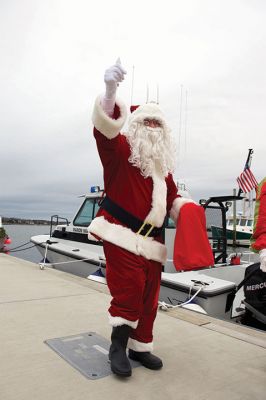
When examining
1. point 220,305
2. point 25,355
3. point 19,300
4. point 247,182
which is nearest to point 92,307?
point 19,300

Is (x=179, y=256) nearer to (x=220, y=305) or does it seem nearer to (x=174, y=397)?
(x=174, y=397)

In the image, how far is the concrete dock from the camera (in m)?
2.07

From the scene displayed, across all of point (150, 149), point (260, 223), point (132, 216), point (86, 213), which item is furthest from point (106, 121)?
point (86, 213)

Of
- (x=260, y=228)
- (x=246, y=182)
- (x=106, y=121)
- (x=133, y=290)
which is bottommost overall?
(x=133, y=290)

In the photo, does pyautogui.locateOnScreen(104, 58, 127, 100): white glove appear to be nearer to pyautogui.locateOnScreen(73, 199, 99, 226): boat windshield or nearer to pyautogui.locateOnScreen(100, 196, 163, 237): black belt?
pyautogui.locateOnScreen(100, 196, 163, 237): black belt

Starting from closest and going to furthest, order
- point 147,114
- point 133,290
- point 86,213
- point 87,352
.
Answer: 1. point 133,290
2. point 147,114
3. point 87,352
4. point 86,213

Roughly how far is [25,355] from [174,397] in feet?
3.63

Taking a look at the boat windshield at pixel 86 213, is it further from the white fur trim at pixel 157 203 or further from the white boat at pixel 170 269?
the white fur trim at pixel 157 203

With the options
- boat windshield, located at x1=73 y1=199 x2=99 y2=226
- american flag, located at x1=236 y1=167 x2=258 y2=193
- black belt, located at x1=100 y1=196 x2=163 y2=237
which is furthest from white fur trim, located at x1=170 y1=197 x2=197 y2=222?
american flag, located at x1=236 y1=167 x2=258 y2=193

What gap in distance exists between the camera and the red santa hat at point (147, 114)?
98.0 inches

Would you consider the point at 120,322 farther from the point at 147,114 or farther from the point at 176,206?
the point at 147,114

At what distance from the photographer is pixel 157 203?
7.91ft

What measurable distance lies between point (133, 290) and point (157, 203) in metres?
0.59

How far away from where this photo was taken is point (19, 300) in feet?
13.6
